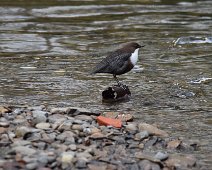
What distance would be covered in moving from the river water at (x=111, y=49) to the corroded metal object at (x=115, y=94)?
0.15 meters

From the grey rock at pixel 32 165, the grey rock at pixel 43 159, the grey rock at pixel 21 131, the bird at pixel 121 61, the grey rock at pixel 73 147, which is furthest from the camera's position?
the bird at pixel 121 61

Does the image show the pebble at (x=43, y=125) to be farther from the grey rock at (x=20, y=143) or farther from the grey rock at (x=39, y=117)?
the grey rock at (x=20, y=143)

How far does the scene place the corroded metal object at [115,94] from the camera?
12711mm

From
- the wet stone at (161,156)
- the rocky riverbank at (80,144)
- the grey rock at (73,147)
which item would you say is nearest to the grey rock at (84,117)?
the rocky riverbank at (80,144)

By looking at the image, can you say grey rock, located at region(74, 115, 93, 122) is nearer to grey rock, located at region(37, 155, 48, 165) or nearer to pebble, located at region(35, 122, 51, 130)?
pebble, located at region(35, 122, 51, 130)

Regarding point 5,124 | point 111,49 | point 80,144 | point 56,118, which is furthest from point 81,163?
point 111,49

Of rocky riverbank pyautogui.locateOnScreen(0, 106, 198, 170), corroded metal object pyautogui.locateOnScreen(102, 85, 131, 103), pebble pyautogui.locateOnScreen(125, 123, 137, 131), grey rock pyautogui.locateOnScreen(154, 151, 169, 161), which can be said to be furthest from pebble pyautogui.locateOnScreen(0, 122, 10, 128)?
corroded metal object pyautogui.locateOnScreen(102, 85, 131, 103)

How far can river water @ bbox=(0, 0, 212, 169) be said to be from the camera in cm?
1213

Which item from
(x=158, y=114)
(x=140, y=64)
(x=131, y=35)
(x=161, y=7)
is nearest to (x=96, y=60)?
(x=140, y=64)

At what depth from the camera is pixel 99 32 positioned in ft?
68.1

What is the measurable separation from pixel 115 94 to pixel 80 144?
390 cm

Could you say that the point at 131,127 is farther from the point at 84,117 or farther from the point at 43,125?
the point at 43,125

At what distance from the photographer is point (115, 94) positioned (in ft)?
41.7

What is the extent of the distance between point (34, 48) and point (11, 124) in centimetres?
902
